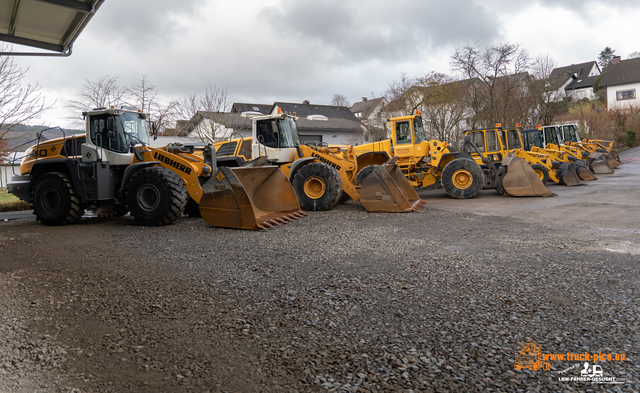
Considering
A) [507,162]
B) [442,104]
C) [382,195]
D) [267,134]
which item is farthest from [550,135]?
[267,134]

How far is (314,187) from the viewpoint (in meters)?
11.4

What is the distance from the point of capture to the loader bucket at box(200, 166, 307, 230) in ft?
27.3

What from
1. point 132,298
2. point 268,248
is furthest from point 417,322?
point 268,248

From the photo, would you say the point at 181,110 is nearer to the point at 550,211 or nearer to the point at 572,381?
the point at 550,211

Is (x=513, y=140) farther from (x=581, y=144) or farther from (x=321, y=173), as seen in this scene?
(x=581, y=144)

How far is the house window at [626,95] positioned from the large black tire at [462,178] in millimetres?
50565

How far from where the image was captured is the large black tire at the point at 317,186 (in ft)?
36.3

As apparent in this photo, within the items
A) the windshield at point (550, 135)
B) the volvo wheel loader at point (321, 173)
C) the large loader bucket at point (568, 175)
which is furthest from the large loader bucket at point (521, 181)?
the windshield at point (550, 135)

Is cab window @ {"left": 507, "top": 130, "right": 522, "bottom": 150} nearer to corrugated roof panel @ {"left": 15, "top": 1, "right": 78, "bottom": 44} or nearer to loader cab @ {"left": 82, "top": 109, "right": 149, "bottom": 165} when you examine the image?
loader cab @ {"left": 82, "top": 109, "right": 149, "bottom": 165}

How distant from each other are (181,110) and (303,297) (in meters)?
22.2

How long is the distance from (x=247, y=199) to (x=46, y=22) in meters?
4.18

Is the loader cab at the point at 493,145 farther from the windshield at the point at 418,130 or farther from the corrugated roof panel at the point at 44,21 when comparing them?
the corrugated roof panel at the point at 44,21

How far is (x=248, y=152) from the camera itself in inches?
525

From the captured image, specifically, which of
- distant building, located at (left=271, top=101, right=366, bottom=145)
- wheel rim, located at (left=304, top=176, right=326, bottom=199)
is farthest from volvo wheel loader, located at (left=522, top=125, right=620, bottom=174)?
distant building, located at (left=271, top=101, right=366, bottom=145)
